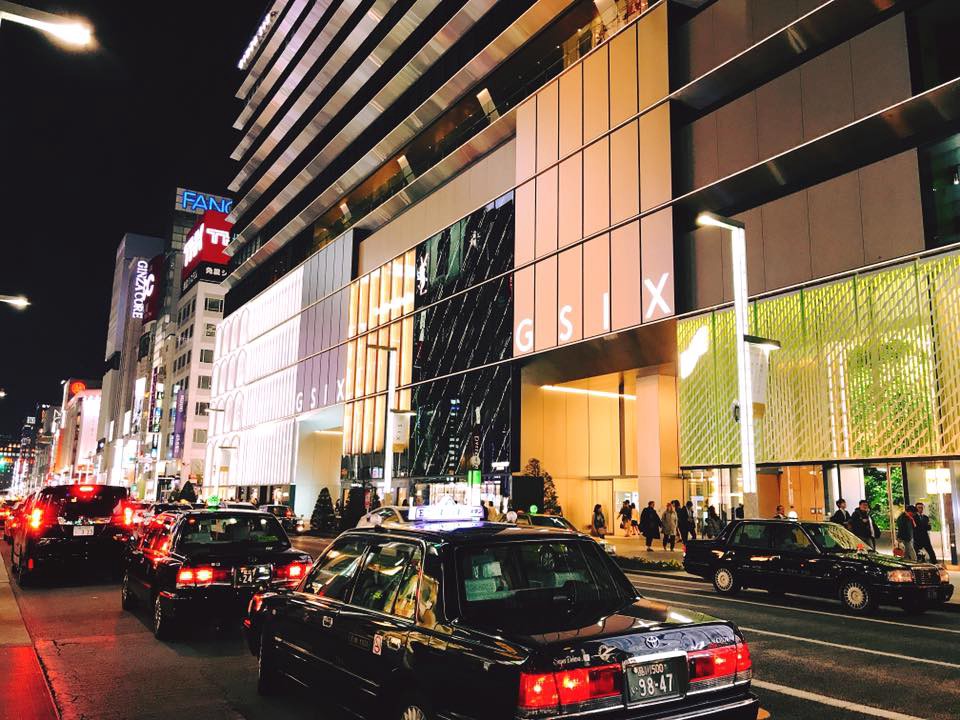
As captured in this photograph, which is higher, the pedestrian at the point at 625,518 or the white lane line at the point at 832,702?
the pedestrian at the point at 625,518

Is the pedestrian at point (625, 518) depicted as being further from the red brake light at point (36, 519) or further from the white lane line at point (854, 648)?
the red brake light at point (36, 519)

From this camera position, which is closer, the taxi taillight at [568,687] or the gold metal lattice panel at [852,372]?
the taxi taillight at [568,687]

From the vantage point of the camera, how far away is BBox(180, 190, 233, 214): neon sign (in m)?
134

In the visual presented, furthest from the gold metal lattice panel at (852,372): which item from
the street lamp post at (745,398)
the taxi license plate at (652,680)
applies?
the taxi license plate at (652,680)

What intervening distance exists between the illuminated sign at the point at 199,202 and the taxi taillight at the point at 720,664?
139 m

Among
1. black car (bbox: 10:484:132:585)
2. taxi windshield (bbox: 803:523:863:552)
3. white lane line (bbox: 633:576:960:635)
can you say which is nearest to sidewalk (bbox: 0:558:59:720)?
black car (bbox: 10:484:132:585)

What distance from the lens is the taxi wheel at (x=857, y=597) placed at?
11961 millimetres

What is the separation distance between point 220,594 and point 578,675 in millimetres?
6420

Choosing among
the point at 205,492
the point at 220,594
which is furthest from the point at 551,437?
the point at 205,492

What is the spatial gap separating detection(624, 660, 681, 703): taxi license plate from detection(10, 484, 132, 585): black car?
1464cm

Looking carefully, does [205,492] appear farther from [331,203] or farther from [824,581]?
[824,581]

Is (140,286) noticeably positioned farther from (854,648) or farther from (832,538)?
(854,648)

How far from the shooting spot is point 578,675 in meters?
3.61

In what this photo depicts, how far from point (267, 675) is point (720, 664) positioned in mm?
4150
